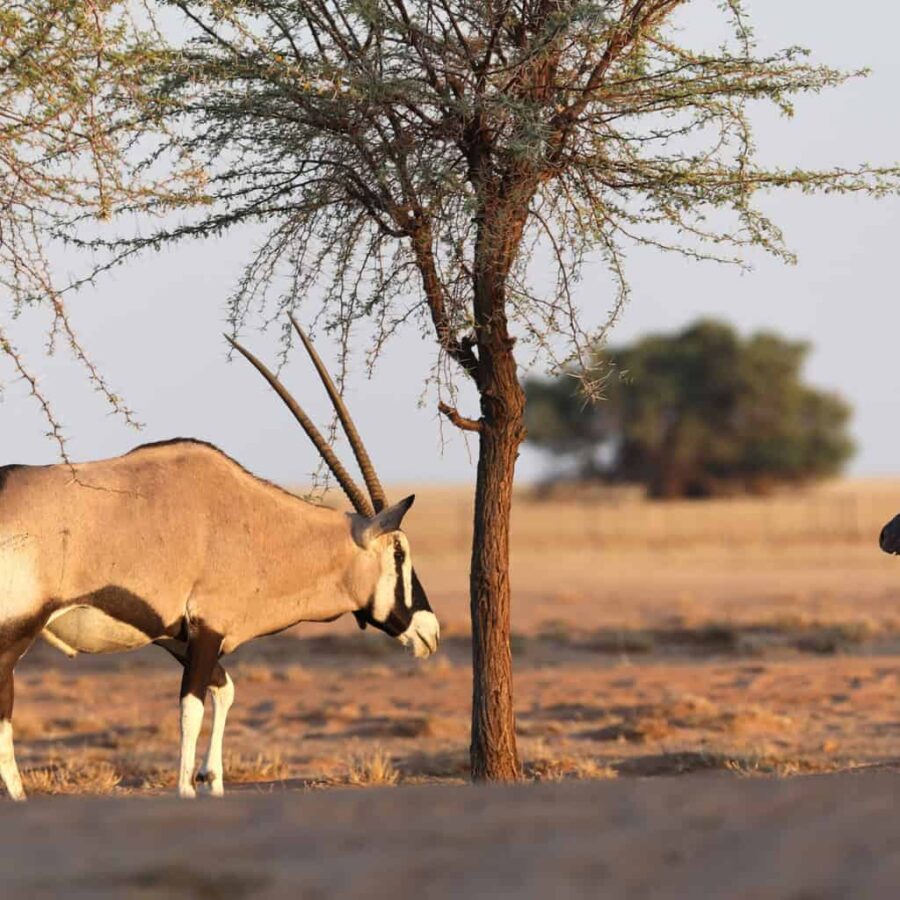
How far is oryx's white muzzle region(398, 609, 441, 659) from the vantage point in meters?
11.0

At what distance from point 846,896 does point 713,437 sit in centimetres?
6948

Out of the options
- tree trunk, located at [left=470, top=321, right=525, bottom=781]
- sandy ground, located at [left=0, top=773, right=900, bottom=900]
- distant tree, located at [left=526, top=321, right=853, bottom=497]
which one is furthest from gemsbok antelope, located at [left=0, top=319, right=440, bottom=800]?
distant tree, located at [left=526, top=321, right=853, bottom=497]

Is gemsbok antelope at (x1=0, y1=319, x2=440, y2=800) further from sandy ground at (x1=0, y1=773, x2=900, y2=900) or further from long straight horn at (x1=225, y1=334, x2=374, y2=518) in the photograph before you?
sandy ground at (x1=0, y1=773, x2=900, y2=900)

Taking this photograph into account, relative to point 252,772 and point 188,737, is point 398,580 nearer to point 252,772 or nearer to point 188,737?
point 188,737


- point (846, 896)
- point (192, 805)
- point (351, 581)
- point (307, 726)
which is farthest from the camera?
point (307, 726)

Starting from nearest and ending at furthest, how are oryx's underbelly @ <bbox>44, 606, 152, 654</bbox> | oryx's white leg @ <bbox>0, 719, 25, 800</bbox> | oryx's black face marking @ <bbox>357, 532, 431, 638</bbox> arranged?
oryx's white leg @ <bbox>0, 719, 25, 800</bbox> < oryx's underbelly @ <bbox>44, 606, 152, 654</bbox> < oryx's black face marking @ <bbox>357, 532, 431, 638</bbox>

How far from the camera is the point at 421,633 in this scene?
1100 cm

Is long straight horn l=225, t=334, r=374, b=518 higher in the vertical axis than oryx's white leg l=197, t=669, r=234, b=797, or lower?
higher

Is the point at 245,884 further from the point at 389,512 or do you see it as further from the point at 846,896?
the point at 389,512

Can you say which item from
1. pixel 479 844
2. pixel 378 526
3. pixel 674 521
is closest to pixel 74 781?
pixel 378 526

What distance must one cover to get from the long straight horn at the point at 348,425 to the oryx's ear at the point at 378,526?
16cm

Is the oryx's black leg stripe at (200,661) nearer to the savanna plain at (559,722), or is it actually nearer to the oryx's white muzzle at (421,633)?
the savanna plain at (559,722)

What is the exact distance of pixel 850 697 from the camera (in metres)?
18.2

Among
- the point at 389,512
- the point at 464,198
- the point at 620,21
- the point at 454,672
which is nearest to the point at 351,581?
the point at 389,512
